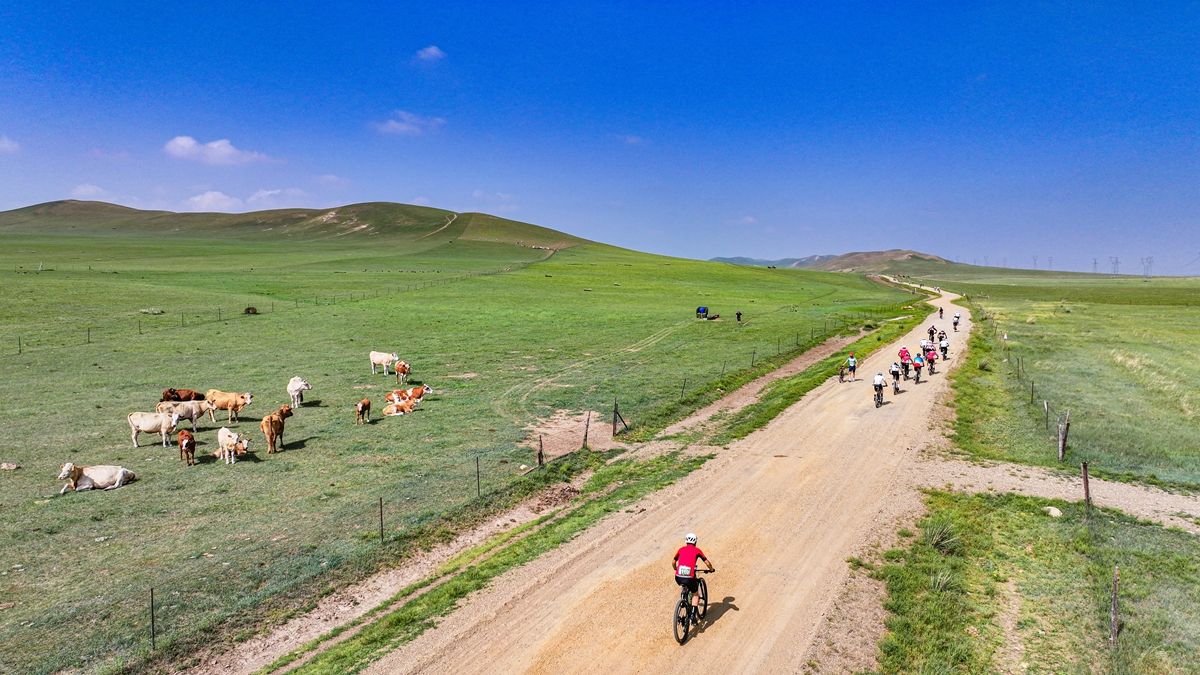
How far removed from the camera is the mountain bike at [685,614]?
497 inches

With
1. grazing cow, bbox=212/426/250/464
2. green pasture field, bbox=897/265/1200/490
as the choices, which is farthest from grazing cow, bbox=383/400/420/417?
green pasture field, bbox=897/265/1200/490

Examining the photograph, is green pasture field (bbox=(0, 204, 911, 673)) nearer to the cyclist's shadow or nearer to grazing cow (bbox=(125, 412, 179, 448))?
grazing cow (bbox=(125, 412, 179, 448))

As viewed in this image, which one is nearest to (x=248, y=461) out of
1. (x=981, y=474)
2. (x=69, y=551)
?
(x=69, y=551)

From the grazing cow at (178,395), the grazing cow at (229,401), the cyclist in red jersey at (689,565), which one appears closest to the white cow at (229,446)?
the grazing cow at (229,401)

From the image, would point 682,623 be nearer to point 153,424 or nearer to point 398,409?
point 398,409

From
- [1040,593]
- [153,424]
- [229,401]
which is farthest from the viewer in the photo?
[229,401]

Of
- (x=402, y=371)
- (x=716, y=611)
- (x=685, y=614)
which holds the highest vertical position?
(x=402, y=371)

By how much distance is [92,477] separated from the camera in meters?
20.1

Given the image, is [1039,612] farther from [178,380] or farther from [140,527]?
[178,380]

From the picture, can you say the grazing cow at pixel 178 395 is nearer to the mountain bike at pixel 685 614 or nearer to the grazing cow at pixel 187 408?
the grazing cow at pixel 187 408

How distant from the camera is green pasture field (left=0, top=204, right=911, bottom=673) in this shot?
48.1ft

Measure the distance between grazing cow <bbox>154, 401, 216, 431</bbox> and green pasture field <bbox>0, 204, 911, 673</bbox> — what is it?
0.93 metres

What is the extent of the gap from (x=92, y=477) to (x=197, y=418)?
9.08 m

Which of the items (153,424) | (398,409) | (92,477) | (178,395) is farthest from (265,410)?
(92,477)
